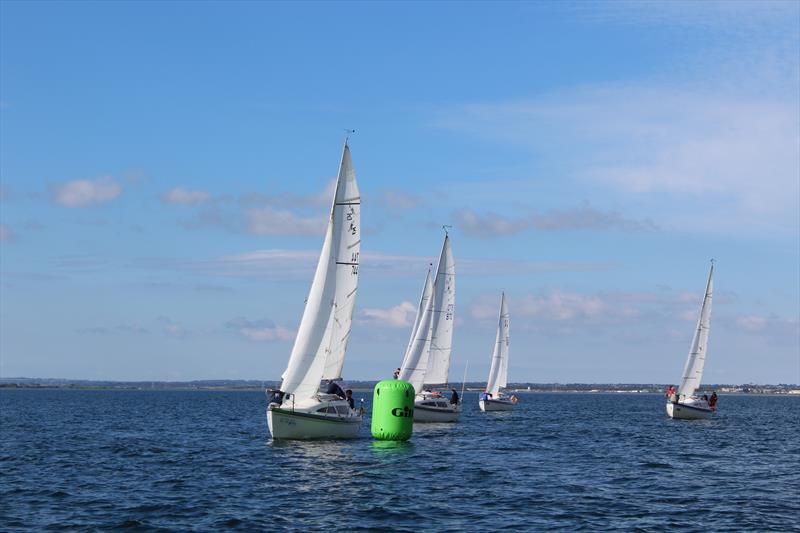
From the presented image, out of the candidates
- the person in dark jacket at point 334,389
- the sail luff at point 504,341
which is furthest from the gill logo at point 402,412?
the sail luff at point 504,341

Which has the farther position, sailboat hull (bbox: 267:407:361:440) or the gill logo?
the gill logo

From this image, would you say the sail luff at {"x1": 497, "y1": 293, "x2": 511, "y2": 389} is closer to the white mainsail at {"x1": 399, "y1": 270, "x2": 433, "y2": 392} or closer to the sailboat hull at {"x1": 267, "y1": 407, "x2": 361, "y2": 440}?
the white mainsail at {"x1": 399, "y1": 270, "x2": 433, "y2": 392}

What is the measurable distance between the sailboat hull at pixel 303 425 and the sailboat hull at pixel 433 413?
2294 cm

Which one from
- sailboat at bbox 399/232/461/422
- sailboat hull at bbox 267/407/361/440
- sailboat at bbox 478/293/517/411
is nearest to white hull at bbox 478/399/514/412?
sailboat at bbox 478/293/517/411

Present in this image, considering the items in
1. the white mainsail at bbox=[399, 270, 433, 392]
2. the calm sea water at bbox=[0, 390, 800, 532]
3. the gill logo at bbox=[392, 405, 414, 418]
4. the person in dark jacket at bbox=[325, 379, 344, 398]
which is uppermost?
the white mainsail at bbox=[399, 270, 433, 392]

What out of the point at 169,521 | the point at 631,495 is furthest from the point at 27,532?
the point at 631,495

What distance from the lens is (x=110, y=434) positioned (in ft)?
217

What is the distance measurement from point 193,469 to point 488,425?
130ft

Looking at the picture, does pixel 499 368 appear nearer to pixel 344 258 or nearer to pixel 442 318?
pixel 442 318

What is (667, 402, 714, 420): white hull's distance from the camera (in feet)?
295

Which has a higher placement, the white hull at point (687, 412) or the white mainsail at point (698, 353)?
the white mainsail at point (698, 353)

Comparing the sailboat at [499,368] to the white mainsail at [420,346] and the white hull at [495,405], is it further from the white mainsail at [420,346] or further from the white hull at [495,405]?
the white mainsail at [420,346]

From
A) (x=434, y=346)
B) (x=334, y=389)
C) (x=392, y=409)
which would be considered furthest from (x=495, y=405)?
(x=392, y=409)

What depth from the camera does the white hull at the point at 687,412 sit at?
8981 cm
